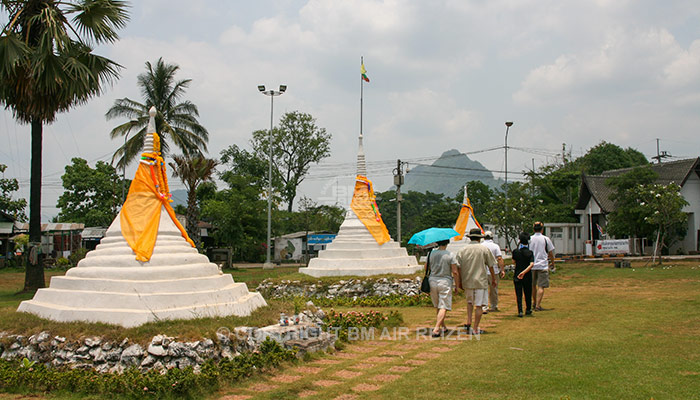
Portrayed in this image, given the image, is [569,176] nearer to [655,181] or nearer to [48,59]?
[655,181]

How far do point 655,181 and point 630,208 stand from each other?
464 centimetres

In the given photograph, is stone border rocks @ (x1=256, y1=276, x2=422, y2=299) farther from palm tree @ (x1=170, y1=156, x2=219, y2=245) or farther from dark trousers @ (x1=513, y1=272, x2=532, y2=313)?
palm tree @ (x1=170, y1=156, x2=219, y2=245)

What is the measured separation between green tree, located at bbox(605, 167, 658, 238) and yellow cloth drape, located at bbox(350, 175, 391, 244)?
51.9 feet

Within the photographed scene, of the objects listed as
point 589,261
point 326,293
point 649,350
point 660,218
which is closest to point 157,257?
point 649,350

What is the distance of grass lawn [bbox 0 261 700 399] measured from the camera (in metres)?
5.83

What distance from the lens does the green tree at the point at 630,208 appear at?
2831 cm

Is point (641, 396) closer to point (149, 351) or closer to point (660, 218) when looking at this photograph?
point (149, 351)

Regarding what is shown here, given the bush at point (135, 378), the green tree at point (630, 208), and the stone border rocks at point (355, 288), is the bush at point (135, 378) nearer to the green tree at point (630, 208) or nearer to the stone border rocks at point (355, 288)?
the stone border rocks at point (355, 288)

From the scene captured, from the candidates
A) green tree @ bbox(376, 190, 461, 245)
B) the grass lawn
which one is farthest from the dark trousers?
green tree @ bbox(376, 190, 461, 245)

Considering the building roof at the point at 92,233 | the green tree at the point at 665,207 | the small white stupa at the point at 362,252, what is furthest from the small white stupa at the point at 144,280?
the building roof at the point at 92,233

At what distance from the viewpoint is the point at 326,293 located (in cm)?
1653

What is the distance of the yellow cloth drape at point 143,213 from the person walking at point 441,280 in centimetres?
447

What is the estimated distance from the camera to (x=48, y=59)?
1478 cm

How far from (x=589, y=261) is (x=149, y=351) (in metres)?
27.3
